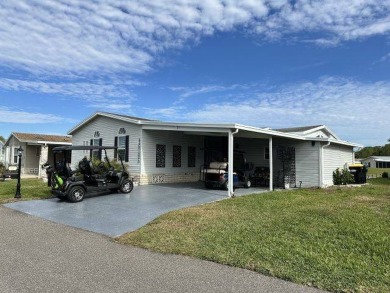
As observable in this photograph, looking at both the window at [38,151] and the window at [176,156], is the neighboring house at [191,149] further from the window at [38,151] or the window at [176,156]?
the window at [38,151]

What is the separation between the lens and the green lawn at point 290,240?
14.3 feet

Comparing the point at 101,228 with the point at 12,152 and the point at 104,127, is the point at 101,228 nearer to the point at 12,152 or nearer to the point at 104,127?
the point at 104,127

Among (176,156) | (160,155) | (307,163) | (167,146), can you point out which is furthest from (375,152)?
Result: (160,155)

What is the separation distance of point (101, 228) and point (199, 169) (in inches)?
434

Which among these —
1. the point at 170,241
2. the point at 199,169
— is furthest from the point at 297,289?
the point at 199,169

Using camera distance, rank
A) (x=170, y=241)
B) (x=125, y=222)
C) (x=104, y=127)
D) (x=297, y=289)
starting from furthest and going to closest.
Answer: (x=104, y=127) < (x=125, y=222) < (x=170, y=241) < (x=297, y=289)

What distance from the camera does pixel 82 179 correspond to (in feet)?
37.0

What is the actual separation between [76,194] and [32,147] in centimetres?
1714

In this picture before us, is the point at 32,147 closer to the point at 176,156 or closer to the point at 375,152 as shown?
the point at 176,156

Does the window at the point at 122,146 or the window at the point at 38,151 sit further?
the window at the point at 38,151

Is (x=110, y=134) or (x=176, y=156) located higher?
(x=110, y=134)

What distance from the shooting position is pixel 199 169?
1792 centimetres

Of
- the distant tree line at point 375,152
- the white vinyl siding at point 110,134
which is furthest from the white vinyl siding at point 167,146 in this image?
the distant tree line at point 375,152

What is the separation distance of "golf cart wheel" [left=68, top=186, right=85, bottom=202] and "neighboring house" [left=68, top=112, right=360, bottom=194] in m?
4.31
